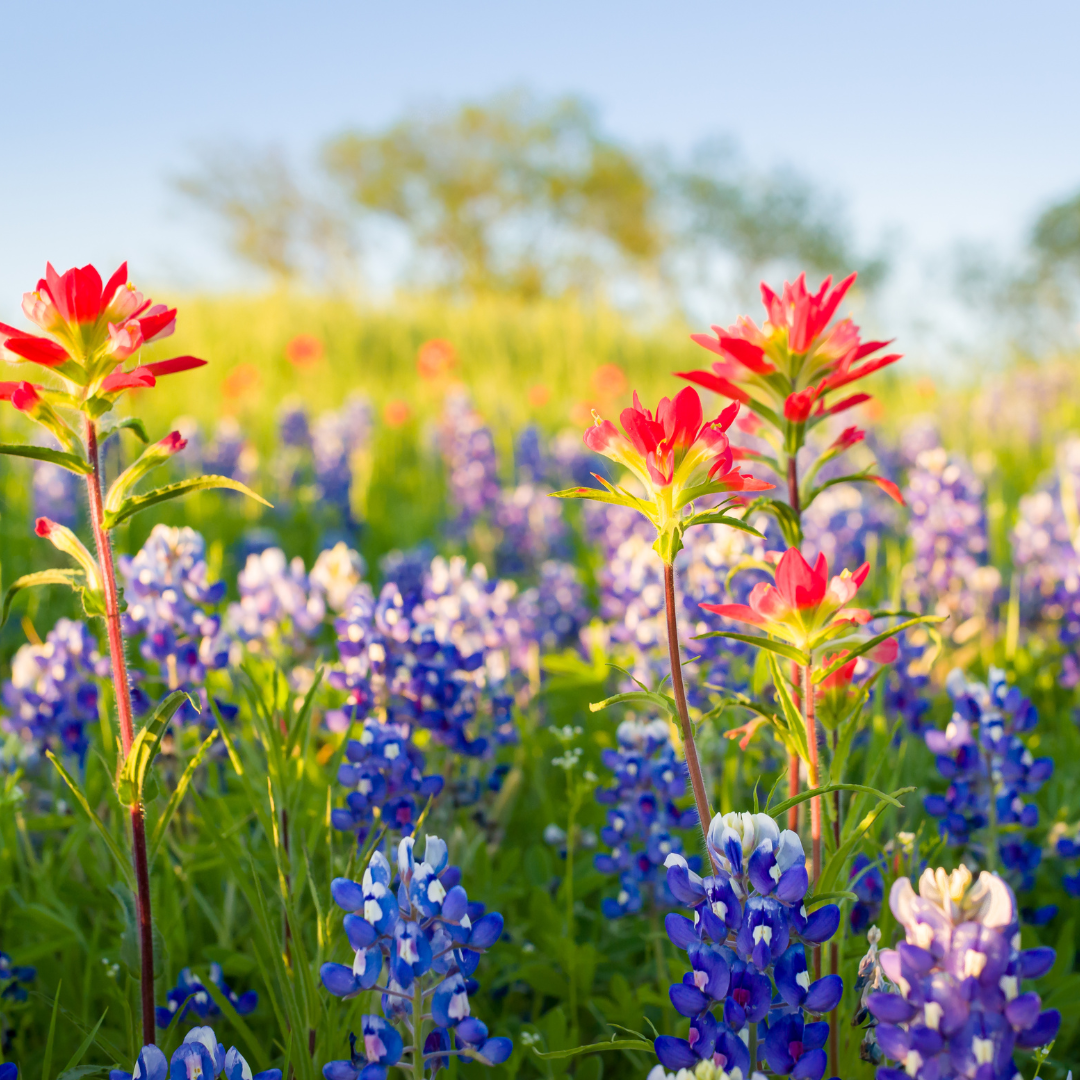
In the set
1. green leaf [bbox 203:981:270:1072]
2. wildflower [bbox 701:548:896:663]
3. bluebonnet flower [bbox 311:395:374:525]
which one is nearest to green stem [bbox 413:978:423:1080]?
green leaf [bbox 203:981:270:1072]

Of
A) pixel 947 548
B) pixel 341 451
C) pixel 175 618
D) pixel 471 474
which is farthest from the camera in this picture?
pixel 341 451

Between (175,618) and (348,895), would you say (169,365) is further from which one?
(175,618)

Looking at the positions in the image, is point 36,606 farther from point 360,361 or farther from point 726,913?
point 360,361

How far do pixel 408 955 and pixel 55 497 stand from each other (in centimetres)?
445

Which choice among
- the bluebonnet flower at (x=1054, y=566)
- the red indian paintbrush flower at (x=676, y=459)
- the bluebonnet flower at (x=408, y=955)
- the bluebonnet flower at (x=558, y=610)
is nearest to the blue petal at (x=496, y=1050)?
the bluebonnet flower at (x=408, y=955)

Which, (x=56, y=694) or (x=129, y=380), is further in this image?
(x=56, y=694)

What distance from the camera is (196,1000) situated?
5.82ft

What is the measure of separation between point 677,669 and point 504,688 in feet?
5.26

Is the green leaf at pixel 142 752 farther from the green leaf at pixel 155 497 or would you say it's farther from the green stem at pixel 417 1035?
the green stem at pixel 417 1035

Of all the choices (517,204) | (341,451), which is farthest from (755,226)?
(341,451)

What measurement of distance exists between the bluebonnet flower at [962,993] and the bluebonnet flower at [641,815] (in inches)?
37.3

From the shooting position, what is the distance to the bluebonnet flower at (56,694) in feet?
8.18

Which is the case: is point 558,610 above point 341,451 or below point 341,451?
below

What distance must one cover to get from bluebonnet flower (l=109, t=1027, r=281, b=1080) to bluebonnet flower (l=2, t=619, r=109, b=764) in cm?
142
